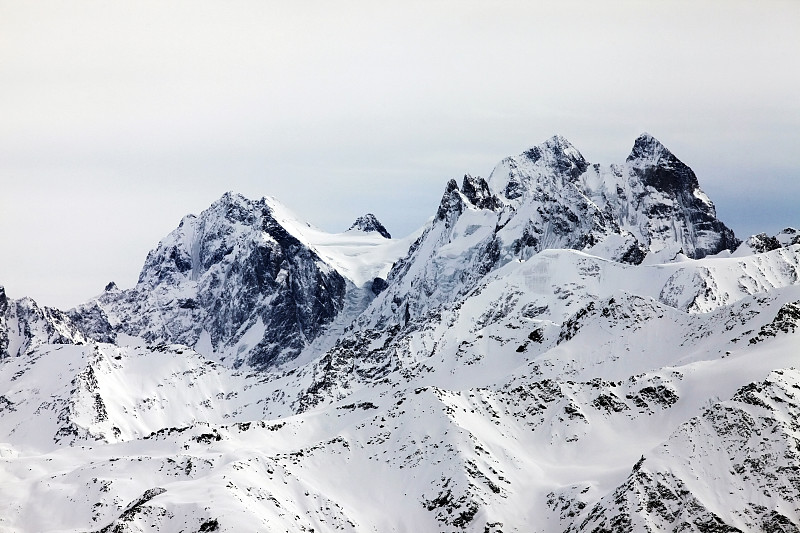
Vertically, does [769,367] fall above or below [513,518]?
above

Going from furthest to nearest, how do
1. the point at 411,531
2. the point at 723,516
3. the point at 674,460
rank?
the point at 411,531 < the point at 674,460 < the point at 723,516

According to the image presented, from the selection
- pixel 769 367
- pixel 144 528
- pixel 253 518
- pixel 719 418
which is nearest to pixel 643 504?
pixel 719 418

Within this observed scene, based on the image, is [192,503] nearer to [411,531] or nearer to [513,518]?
[411,531]

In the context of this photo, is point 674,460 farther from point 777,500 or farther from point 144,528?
point 144,528

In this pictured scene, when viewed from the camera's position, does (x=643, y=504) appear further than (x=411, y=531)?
No

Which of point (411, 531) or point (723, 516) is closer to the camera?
point (723, 516)

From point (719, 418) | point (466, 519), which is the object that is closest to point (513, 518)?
point (466, 519)

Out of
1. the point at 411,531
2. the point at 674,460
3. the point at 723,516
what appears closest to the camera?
the point at 723,516

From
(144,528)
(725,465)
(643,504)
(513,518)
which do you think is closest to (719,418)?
(725,465)

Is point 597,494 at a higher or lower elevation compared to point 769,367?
lower
